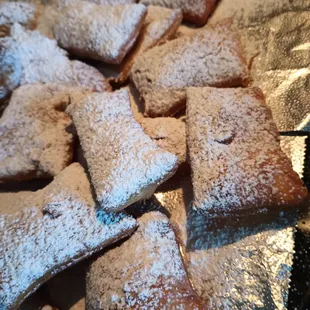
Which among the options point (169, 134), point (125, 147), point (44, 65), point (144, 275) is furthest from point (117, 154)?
point (44, 65)

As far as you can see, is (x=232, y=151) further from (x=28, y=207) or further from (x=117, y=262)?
(x=28, y=207)

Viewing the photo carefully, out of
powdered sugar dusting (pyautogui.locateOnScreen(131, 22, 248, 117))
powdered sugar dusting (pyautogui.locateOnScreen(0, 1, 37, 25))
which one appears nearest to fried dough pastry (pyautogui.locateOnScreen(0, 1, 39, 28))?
powdered sugar dusting (pyautogui.locateOnScreen(0, 1, 37, 25))

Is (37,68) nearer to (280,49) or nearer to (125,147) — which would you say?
(125,147)

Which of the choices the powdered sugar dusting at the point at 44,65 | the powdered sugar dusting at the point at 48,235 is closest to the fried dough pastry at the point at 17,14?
the powdered sugar dusting at the point at 44,65

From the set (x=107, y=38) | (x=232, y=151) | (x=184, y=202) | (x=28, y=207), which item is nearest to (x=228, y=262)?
(x=184, y=202)

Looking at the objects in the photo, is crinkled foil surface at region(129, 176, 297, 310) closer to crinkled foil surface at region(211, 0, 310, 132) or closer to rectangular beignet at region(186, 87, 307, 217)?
rectangular beignet at region(186, 87, 307, 217)

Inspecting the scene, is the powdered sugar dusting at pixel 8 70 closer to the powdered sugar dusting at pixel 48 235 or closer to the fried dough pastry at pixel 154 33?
the fried dough pastry at pixel 154 33
